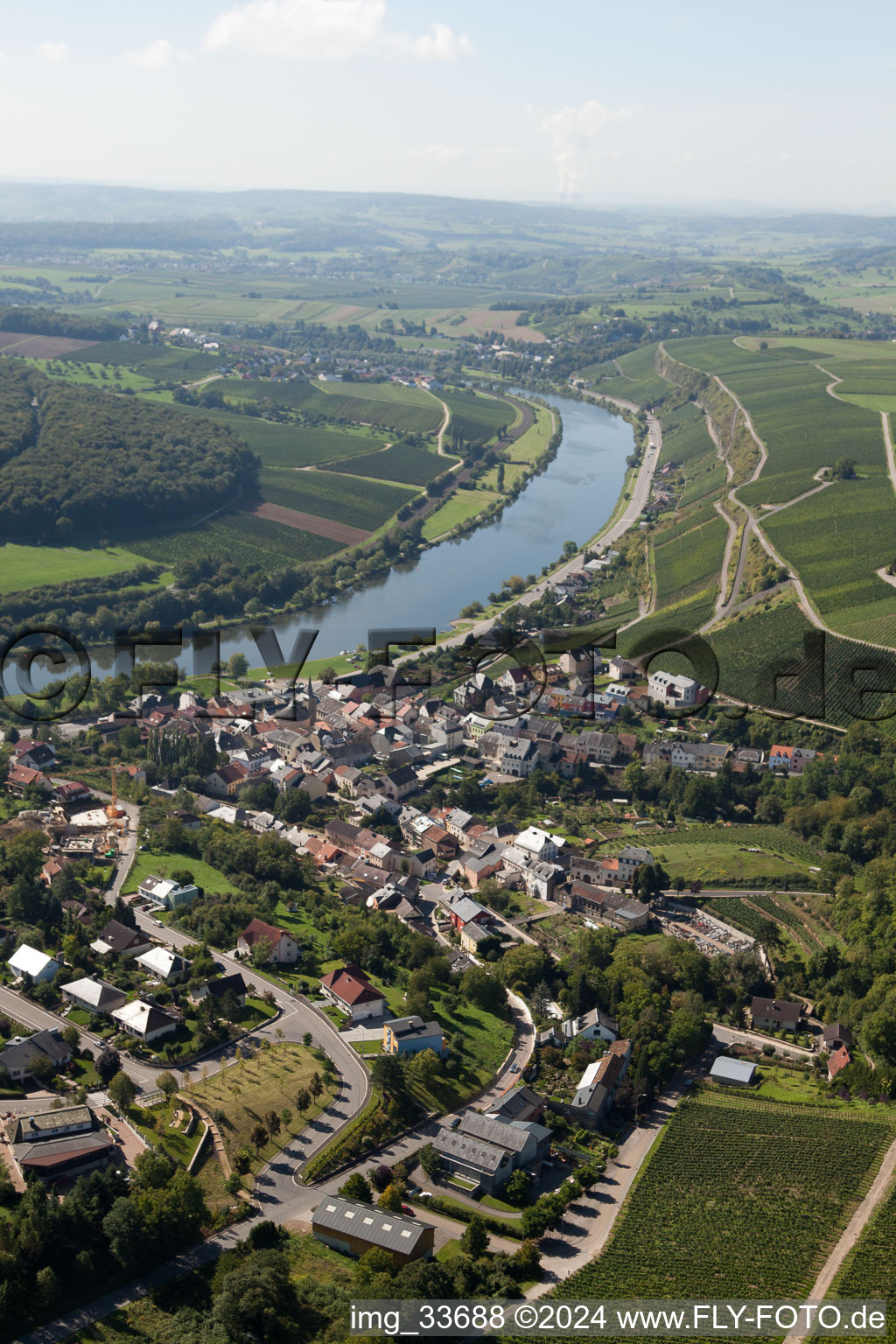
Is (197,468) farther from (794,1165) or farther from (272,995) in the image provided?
(794,1165)

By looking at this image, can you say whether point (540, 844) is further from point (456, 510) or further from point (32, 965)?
point (456, 510)

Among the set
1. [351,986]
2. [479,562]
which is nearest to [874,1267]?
[351,986]

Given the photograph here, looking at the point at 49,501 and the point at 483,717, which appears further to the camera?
the point at 49,501

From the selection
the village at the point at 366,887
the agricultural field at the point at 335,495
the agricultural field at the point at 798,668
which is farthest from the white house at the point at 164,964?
the agricultural field at the point at 335,495

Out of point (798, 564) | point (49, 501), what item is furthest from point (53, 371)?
point (798, 564)

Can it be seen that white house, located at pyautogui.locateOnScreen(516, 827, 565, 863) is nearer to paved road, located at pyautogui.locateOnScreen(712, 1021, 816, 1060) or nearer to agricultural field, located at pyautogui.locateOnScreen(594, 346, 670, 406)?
paved road, located at pyautogui.locateOnScreen(712, 1021, 816, 1060)

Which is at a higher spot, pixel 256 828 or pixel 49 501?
pixel 49 501
